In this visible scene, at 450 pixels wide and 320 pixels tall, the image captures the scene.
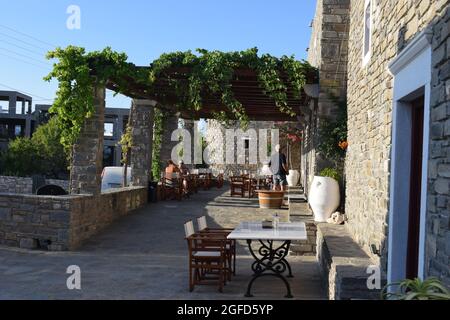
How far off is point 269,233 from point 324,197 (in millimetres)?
2597

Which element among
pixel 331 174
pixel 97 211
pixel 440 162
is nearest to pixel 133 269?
pixel 97 211

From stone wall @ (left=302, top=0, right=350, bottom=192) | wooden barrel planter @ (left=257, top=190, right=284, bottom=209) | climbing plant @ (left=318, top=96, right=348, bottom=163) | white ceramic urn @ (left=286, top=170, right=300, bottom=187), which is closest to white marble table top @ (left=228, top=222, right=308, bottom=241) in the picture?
climbing plant @ (left=318, top=96, right=348, bottom=163)

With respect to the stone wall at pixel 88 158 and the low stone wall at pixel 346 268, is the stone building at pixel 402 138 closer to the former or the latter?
the low stone wall at pixel 346 268

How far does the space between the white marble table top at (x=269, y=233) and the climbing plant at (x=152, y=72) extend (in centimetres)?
372

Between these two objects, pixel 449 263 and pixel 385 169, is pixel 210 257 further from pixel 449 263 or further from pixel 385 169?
pixel 449 263

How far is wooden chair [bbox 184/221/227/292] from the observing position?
5625mm

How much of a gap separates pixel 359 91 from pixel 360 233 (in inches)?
69.9

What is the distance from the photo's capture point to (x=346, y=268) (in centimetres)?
457

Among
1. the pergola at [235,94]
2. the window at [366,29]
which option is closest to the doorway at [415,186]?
the window at [366,29]

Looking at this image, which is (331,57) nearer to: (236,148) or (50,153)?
(236,148)

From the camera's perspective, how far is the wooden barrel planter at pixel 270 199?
12237mm
